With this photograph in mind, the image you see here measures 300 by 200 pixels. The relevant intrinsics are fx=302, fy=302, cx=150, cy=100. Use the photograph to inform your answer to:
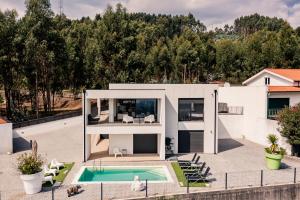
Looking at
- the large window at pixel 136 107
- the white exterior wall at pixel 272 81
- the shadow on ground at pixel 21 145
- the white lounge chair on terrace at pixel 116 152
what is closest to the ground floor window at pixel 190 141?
the large window at pixel 136 107

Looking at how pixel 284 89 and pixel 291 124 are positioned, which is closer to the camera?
pixel 291 124

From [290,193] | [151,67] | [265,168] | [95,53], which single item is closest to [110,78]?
[95,53]

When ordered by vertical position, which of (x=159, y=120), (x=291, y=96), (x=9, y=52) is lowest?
(x=159, y=120)

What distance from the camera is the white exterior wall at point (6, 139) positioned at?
25812 mm

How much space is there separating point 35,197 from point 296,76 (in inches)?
1258

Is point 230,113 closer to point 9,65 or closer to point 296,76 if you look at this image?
point 296,76

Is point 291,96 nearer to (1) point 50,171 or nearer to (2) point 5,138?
(1) point 50,171

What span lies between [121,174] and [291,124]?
14.5 m

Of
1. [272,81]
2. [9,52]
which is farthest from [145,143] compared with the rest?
[9,52]

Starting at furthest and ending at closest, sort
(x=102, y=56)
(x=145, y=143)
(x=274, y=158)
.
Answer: (x=102, y=56) → (x=145, y=143) → (x=274, y=158)

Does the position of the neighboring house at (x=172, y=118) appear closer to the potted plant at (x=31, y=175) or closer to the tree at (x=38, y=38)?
the potted plant at (x=31, y=175)

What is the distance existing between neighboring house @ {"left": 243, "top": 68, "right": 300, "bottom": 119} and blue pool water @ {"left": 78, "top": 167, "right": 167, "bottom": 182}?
53.9 feet

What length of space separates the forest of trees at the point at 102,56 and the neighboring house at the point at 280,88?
2117cm

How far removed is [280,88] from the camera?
3356cm
